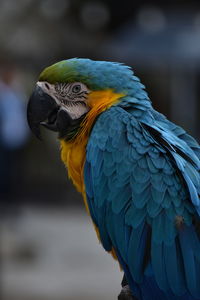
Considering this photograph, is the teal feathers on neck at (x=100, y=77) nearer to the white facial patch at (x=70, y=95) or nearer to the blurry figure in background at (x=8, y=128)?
the white facial patch at (x=70, y=95)

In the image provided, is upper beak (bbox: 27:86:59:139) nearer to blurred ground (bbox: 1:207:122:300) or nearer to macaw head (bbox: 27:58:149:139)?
macaw head (bbox: 27:58:149:139)

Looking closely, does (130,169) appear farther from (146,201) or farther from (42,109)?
(42,109)

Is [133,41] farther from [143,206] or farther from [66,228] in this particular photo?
[143,206]

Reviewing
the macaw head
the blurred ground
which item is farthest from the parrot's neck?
the blurred ground

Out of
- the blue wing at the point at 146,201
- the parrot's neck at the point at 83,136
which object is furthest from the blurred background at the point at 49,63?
the blue wing at the point at 146,201

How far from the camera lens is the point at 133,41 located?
905 cm

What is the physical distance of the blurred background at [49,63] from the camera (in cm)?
716

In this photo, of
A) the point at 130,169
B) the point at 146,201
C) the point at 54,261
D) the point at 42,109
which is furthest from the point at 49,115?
the point at 54,261

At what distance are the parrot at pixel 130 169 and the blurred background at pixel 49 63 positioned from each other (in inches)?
158

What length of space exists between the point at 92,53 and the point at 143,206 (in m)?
7.58

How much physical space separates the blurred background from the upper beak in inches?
157

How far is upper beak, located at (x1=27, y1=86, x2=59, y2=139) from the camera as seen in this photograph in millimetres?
2820

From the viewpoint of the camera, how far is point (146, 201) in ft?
8.54

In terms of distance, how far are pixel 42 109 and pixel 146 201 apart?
0.56 metres
